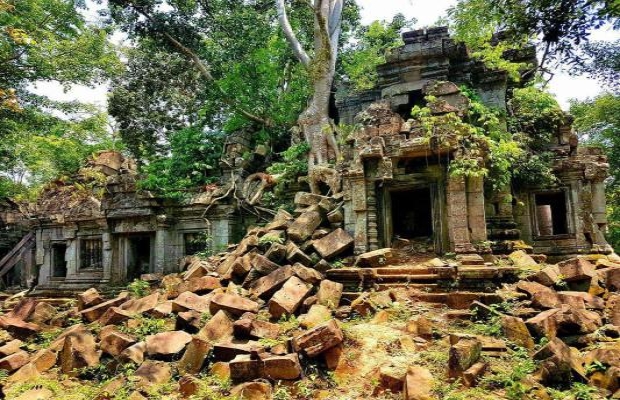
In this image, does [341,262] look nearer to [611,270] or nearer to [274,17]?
[611,270]

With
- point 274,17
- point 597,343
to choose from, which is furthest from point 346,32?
point 597,343

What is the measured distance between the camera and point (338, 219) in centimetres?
960

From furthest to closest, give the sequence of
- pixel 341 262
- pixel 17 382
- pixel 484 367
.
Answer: pixel 341 262, pixel 17 382, pixel 484 367

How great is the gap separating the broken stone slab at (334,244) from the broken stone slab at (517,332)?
376 centimetres

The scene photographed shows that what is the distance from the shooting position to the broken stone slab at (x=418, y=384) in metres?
4.39

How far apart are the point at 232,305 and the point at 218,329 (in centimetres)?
63

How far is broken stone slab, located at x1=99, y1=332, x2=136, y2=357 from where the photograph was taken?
615cm

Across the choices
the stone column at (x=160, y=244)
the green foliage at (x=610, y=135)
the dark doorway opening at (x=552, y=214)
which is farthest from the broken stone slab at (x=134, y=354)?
the green foliage at (x=610, y=135)

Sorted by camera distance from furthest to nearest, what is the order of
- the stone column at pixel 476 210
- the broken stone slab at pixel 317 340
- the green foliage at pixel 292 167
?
the green foliage at pixel 292 167 < the stone column at pixel 476 210 < the broken stone slab at pixel 317 340

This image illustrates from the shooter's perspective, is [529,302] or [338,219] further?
[338,219]

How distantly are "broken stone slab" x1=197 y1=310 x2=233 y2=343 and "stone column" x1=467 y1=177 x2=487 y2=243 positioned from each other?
16.4 feet

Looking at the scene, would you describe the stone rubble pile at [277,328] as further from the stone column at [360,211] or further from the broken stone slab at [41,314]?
the stone column at [360,211]

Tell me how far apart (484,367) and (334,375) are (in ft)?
5.59

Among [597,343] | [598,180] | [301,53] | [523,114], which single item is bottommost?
[597,343]
